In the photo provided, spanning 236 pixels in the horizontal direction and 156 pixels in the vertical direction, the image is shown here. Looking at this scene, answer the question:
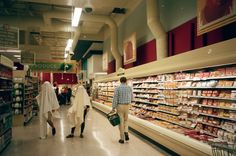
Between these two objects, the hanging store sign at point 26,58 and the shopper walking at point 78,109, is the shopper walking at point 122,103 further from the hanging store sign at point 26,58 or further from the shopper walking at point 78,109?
the hanging store sign at point 26,58

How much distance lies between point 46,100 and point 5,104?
1243 millimetres

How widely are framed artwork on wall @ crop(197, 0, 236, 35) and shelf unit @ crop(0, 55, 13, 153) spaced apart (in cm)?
455

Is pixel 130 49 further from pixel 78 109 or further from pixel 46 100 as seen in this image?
pixel 46 100

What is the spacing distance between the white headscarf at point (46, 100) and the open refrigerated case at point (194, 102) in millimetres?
2537

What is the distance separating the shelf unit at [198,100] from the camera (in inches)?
156

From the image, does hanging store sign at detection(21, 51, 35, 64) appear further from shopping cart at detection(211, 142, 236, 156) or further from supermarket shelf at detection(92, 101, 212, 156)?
shopping cart at detection(211, 142, 236, 156)

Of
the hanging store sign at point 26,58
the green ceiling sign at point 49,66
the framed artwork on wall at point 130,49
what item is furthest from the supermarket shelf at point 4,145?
the green ceiling sign at point 49,66

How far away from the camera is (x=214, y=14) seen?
14.6 ft

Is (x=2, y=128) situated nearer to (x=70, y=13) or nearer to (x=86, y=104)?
(x=86, y=104)

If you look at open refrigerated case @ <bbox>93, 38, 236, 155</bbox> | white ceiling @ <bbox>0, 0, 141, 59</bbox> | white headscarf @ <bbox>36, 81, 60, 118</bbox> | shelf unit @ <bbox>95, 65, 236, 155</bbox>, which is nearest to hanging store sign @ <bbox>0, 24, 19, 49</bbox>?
white ceiling @ <bbox>0, 0, 141, 59</bbox>

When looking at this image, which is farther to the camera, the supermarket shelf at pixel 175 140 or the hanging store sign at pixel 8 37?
the hanging store sign at pixel 8 37

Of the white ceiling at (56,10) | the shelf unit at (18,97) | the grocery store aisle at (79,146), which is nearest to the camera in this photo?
the grocery store aisle at (79,146)

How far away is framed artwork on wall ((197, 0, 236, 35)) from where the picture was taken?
4055 mm

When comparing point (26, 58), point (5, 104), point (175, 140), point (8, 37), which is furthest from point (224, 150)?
point (26, 58)
